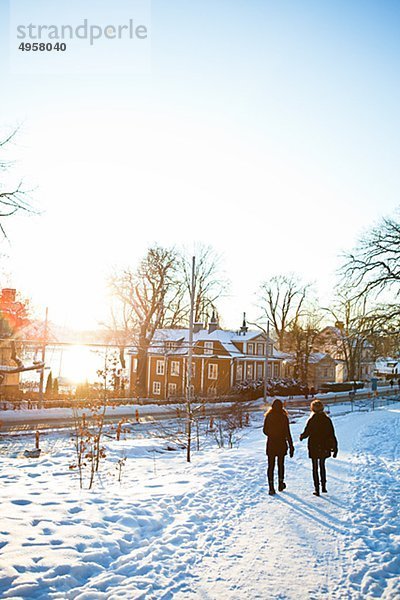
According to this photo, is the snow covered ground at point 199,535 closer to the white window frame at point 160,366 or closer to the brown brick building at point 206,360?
the brown brick building at point 206,360

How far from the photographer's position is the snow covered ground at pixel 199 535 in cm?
485

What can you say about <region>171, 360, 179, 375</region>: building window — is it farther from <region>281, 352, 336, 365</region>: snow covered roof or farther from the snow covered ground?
the snow covered ground

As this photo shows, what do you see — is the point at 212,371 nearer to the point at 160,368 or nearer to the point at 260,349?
the point at 160,368

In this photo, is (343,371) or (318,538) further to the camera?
(343,371)

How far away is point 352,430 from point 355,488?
968cm

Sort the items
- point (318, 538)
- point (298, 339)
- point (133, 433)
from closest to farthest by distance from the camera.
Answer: point (318, 538) < point (133, 433) < point (298, 339)

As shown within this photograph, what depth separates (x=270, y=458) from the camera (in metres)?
8.47

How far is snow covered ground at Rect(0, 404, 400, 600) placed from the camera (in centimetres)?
485

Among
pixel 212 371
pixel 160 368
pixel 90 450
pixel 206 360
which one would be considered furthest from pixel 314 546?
pixel 160 368

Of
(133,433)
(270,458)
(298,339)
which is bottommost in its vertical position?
(133,433)

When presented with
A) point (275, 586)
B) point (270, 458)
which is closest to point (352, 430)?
point (270, 458)

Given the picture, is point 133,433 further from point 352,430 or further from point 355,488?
point 355,488

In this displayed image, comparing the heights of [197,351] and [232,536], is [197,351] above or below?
above

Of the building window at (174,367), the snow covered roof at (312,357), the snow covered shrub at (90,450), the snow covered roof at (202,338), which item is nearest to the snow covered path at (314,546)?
the snow covered shrub at (90,450)
